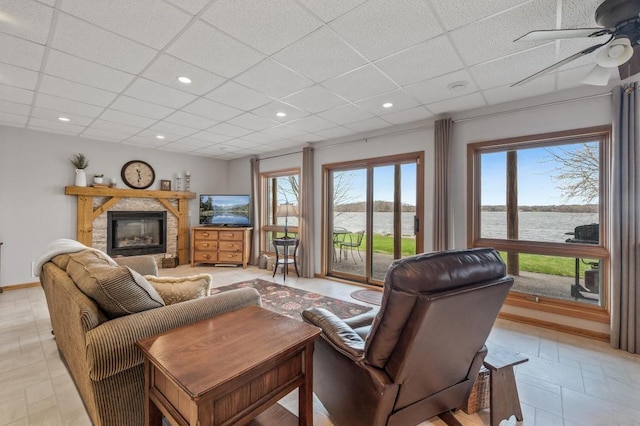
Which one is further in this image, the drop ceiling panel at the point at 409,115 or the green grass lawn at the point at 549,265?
the drop ceiling panel at the point at 409,115

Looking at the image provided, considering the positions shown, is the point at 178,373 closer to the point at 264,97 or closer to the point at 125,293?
the point at 125,293

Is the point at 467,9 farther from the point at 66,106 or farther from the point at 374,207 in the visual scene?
the point at 66,106

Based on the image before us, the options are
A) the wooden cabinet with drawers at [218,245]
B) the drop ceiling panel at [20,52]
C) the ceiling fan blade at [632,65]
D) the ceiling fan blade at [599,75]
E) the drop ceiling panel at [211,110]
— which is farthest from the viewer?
the wooden cabinet with drawers at [218,245]

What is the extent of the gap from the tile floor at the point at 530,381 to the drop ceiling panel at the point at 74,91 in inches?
102

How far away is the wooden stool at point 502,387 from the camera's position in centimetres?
160

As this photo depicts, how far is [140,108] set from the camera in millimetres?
3586

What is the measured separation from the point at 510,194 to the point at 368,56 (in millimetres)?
2551

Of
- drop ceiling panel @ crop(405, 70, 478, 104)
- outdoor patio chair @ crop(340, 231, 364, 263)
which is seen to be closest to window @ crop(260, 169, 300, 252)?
outdoor patio chair @ crop(340, 231, 364, 263)

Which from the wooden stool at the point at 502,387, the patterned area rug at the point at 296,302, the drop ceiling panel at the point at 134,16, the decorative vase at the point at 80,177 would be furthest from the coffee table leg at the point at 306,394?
the decorative vase at the point at 80,177

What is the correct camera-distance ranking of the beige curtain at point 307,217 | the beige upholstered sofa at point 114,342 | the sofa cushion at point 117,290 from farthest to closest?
the beige curtain at point 307,217
the sofa cushion at point 117,290
the beige upholstered sofa at point 114,342

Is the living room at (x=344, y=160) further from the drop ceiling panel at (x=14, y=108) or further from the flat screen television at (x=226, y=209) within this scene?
the flat screen television at (x=226, y=209)

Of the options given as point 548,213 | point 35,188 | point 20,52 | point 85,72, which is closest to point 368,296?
point 548,213

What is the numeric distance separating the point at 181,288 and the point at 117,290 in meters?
0.54

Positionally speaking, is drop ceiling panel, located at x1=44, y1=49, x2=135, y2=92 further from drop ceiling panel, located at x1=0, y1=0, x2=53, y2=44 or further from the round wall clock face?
the round wall clock face
